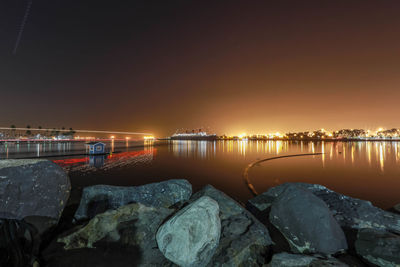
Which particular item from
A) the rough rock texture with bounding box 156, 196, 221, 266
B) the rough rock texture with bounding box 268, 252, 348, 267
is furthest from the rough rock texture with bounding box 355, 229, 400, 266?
the rough rock texture with bounding box 156, 196, 221, 266

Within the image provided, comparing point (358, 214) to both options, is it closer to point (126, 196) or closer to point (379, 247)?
point (379, 247)

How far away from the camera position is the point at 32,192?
6.09 m

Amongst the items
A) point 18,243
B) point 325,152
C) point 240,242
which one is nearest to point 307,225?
point 240,242

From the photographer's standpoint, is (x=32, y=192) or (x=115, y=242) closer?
(x=115, y=242)

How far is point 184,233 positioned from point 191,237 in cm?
22

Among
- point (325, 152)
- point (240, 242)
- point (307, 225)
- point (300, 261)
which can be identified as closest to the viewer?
point (300, 261)

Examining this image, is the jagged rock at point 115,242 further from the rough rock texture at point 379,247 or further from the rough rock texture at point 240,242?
the rough rock texture at point 379,247

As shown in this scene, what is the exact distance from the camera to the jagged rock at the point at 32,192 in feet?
19.0

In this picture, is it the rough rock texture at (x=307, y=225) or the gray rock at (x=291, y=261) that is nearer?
the gray rock at (x=291, y=261)

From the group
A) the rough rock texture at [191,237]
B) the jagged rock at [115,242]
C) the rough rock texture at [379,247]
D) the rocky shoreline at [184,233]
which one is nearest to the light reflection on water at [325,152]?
the rough rock texture at [379,247]

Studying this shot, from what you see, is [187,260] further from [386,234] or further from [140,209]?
[386,234]

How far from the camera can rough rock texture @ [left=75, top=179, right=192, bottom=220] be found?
832 centimetres

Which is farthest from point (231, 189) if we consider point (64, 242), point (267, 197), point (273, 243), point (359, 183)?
point (359, 183)

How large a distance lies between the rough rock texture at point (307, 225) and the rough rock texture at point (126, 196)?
4.81 m
